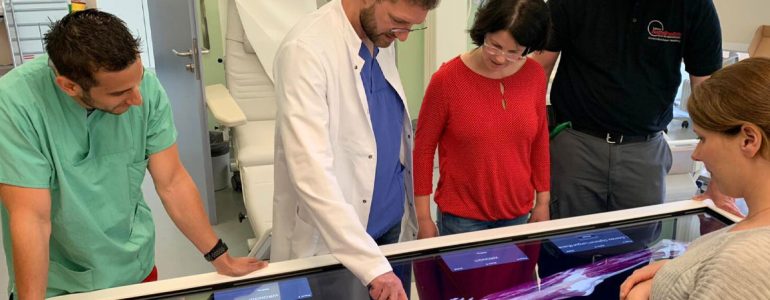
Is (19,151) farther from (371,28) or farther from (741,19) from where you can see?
(741,19)

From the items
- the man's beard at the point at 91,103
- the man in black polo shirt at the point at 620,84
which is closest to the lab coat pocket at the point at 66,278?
the man's beard at the point at 91,103

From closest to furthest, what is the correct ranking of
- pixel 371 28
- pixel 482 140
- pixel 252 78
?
pixel 371 28, pixel 482 140, pixel 252 78

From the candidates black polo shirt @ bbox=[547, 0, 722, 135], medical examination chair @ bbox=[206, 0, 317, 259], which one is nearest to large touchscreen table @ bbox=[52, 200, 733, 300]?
black polo shirt @ bbox=[547, 0, 722, 135]

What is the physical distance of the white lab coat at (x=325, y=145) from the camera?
3.79 ft

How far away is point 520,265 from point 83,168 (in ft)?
3.08

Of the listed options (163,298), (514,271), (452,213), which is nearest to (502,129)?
(452,213)

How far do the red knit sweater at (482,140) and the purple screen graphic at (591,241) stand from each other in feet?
0.72

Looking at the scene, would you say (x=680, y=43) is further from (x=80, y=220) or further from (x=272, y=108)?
(x=272, y=108)

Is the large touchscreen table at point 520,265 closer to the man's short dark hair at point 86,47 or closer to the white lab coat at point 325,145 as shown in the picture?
the white lab coat at point 325,145

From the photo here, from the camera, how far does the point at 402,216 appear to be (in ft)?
5.16

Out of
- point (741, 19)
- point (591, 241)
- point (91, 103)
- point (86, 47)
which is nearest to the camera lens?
point (86, 47)

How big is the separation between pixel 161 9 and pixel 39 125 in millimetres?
2153

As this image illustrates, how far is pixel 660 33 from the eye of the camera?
5.67 ft

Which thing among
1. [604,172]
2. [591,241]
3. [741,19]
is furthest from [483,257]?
[741,19]
